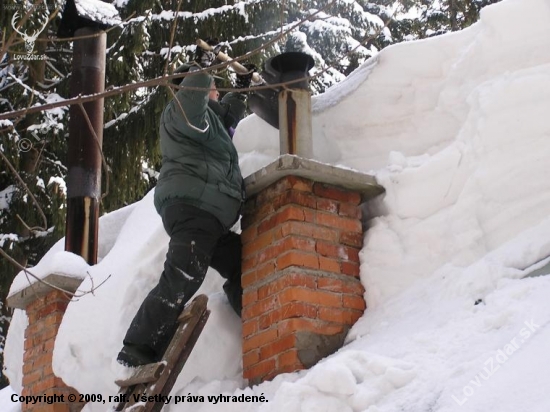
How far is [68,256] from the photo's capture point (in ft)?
15.3

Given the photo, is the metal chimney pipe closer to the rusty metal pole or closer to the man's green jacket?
the man's green jacket

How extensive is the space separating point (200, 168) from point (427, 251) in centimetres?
114

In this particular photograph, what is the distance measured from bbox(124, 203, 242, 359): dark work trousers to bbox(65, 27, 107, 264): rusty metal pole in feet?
4.83

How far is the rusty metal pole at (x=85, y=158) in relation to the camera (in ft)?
16.4

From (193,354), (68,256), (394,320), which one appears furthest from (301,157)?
(68,256)

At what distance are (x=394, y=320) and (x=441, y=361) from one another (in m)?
0.63

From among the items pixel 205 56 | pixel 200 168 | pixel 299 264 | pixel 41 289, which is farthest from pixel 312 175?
pixel 41 289

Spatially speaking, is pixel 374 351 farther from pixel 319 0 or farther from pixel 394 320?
pixel 319 0

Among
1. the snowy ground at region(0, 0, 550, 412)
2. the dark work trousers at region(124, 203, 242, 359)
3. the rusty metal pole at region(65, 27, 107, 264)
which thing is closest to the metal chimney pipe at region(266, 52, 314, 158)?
the snowy ground at region(0, 0, 550, 412)

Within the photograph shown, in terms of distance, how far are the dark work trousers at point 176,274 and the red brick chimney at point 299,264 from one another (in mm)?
258

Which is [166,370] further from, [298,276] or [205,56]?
[205,56]

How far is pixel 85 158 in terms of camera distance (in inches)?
205

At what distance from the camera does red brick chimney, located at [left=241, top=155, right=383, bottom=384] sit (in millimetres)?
3396

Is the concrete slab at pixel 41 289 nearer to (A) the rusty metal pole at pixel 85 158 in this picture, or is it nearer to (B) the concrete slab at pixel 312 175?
(A) the rusty metal pole at pixel 85 158
